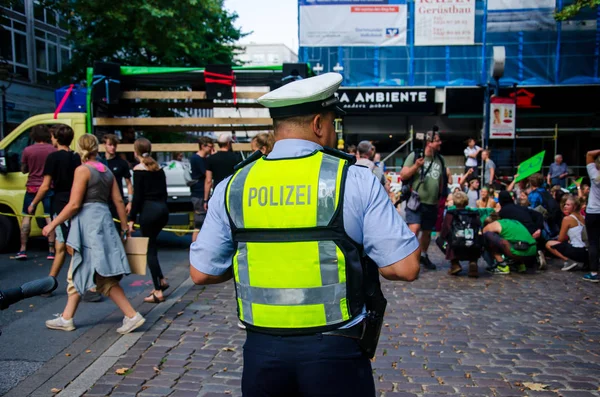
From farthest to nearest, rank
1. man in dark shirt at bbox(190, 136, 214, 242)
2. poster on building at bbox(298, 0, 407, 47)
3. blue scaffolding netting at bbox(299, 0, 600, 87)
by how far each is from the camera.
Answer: poster on building at bbox(298, 0, 407, 47) → blue scaffolding netting at bbox(299, 0, 600, 87) → man in dark shirt at bbox(190, 136, 214, 242)

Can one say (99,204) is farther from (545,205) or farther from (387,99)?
(387,99)

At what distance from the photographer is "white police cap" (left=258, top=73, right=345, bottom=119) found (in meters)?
2.03

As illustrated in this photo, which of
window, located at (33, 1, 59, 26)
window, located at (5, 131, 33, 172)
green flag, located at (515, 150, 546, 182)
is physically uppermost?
window, located at (33, 1, 59, 26)

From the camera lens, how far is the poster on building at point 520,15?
23922 mm

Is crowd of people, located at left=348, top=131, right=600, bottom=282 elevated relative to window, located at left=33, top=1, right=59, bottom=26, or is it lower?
lower

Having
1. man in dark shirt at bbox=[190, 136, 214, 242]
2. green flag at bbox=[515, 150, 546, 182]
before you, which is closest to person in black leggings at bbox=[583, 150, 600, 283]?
green flag at bbox=[515, 150, 546, 182]

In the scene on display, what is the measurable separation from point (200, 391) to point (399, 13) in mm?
23000

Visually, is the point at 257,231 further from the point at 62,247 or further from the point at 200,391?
the point at 62,247

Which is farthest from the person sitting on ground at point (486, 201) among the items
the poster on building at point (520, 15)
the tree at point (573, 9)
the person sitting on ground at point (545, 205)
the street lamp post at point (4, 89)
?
the poster on building at point (520, 15)

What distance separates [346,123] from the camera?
24.9m

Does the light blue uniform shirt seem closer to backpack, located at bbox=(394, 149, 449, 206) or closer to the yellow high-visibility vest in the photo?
the yellow high-visibility vest

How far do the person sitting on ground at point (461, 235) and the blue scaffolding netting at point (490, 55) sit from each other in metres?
16.6

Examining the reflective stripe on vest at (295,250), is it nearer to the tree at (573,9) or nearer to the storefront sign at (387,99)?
the tree at (573,9)

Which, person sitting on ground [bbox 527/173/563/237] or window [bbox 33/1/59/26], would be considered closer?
person sitting on ground [bbox 527/173/563/237]
